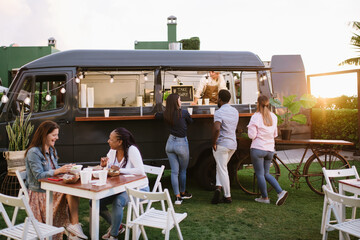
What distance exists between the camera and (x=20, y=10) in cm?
1470

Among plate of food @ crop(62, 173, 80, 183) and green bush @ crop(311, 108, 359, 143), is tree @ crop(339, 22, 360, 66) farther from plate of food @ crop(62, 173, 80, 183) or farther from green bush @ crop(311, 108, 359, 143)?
plate of food @ crop(62, 173, 80, 183)

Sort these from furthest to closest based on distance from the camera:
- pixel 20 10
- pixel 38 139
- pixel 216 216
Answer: pixel 20 10, pixel 216 216, pixel 38 139

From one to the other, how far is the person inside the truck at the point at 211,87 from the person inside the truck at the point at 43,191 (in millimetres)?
3616

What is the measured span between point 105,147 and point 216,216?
2410mm

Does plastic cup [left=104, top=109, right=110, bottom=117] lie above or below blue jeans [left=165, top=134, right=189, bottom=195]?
above

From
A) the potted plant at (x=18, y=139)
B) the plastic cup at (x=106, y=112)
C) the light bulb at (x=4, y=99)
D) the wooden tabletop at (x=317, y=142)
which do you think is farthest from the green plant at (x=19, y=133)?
the wooden tabletop at (x=317, y=142)

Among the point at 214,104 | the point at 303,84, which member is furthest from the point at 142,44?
the point at 214,104

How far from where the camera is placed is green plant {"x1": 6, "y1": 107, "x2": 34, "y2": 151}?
545 cm

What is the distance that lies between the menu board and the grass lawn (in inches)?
77.1

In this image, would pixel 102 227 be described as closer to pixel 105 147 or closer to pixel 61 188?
pixel 61 188

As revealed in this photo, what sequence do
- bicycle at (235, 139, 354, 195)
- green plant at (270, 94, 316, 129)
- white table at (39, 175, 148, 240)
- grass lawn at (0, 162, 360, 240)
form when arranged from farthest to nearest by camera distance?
green plant at (270, 94, 316, 129) → bicycle at (235, 139, 354, 195) → grass lawn at (0, 162, 360, 240) → white table at (39, 175, 148, 240)

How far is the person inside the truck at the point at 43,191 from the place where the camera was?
3.66 meters

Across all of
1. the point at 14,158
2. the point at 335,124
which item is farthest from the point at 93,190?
the point at 335,124

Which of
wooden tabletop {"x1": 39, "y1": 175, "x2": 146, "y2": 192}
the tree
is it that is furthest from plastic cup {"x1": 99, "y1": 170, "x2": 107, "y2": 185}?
the tree
